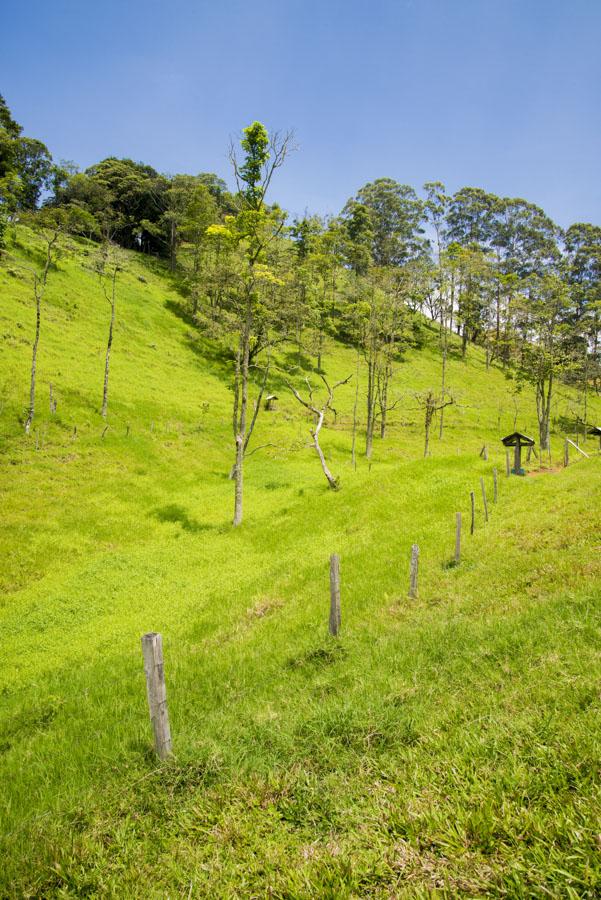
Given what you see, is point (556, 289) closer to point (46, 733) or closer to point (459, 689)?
point (459, 689)

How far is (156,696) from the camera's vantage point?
211 inches

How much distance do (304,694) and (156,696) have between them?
8.11ft

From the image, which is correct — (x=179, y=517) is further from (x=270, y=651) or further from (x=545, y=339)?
(x=545, y=339)

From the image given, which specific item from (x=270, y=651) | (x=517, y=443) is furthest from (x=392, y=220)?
(x=270, y=651)

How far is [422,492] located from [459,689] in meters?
16.4

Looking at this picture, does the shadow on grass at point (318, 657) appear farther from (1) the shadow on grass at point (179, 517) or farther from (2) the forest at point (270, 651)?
(1) the shadow on grass at point (179, 517)

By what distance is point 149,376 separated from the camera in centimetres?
4250

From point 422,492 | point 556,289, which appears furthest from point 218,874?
point 556,289

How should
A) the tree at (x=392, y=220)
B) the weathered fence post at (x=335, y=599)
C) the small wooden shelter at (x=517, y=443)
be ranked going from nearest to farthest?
1. the weathered fence post at (x=335, y=599)
2. the small wooden shelter at (x=517, y=443)
3. the tree at (x=392, y=220)

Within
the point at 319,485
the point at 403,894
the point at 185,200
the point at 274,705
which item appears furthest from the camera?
the point at 185,200

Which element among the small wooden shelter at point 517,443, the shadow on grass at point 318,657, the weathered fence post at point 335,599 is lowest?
the shadow on grass at point 318,657

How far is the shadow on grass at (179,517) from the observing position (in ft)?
71.3

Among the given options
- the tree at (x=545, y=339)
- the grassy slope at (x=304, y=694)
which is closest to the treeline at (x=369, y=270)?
the tree at (x=545, y=339)

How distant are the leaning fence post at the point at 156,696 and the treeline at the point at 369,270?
25.4 metres
